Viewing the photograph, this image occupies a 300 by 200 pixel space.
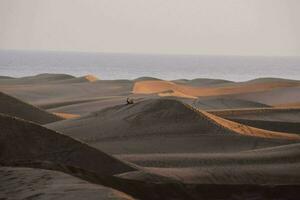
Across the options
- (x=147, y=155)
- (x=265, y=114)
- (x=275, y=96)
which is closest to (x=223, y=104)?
(x=265, y=114)

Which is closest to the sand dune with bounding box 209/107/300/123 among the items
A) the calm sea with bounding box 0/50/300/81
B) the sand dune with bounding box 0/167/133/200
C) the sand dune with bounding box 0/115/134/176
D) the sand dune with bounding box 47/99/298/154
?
the sand dune with bounding box 47/99/298/154

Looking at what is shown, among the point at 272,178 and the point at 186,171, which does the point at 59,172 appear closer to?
the point at 186,171

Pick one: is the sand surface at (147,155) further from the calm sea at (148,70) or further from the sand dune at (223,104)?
the calm sea at (148,70)

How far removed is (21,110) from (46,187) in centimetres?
751

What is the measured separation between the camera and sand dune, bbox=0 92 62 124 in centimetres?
1104

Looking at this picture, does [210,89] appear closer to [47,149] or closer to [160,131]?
[160,131]

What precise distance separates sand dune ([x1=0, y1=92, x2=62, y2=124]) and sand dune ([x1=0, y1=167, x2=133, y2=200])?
6.43 meters

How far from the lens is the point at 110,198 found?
12.0ft

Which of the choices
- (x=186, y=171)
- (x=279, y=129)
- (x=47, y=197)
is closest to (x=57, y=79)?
(x=279, y=129)

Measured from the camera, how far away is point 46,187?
4051 millimetres

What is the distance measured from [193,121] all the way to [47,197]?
6.54 meters

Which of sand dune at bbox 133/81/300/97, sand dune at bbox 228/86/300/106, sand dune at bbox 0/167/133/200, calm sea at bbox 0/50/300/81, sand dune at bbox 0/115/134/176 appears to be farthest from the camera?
calm sea at bbox 0/50/300/81

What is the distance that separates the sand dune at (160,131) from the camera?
354 inches

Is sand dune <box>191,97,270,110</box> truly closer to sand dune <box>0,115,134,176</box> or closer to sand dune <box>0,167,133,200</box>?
sand dune <box>0,115,134,176</box>
